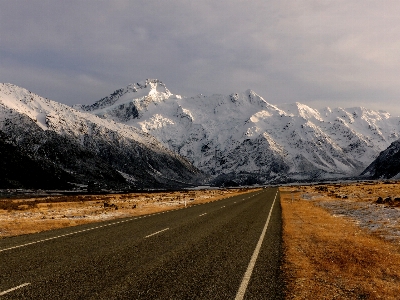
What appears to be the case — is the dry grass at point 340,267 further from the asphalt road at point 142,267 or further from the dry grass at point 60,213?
the dry grass at point 60,213

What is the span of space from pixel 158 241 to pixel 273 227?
8.20 metres

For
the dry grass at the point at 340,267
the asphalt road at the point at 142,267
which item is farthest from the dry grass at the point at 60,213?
the dry grass at the point at 340,267

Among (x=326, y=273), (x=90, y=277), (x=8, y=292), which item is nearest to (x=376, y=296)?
(x=326, y=273)

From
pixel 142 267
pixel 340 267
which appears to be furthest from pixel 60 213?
pixel 340 267

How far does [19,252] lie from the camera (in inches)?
474

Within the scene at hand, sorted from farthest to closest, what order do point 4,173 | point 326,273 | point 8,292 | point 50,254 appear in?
point 4,173
point 50,254
point 326,273
point 8,292

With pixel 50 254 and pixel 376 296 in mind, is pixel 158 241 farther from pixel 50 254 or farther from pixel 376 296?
pixel 376 296

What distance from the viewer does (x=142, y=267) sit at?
977cm

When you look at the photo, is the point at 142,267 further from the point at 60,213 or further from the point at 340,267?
the point at 60,213

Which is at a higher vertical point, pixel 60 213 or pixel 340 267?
pixel 340 267

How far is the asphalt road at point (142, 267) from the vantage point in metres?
7.65

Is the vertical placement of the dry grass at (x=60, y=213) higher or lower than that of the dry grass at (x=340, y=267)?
lower

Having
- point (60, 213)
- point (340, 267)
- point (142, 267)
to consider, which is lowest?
point (60, 213)

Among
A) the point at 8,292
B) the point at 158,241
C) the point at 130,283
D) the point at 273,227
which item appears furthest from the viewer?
the point at 273,227
